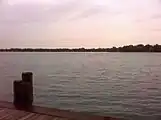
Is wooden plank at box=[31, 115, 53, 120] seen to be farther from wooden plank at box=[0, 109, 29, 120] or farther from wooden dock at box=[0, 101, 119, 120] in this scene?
Result: wooden plank at box=[0, 109, 29, 120]

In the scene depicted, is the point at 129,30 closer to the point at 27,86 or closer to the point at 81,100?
the point at 81,100

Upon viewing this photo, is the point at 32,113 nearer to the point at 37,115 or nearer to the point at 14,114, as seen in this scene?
the point at 37,115

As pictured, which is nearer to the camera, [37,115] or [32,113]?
[37,115]

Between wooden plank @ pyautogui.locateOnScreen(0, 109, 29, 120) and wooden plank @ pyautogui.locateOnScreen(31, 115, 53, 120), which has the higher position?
wooden plank @ pyautogui.locateOnScreen(0, 109, 29, 120)

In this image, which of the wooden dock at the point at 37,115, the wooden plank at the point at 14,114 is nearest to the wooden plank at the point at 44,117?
the wooden dock at the point at 37,115

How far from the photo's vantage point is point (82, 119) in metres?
5.11

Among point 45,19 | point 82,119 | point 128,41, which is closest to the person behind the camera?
point 82,119

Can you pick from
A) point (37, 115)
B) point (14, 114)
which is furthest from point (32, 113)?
point (14, 114)

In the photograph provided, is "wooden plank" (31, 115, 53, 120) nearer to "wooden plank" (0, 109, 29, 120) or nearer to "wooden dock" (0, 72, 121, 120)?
"wooden dock" (0, 72, 121, 120)

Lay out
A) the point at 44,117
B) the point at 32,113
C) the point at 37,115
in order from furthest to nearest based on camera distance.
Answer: the point at 32,113 < the point at 37,115 < the point at 44,117

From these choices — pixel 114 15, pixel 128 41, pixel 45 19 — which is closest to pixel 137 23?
pixel 114 15

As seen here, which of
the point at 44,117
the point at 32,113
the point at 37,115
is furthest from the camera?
the point at 32,113

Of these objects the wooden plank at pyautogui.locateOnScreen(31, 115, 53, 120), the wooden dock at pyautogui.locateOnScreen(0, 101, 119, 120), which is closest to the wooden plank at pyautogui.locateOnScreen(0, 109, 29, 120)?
the wooden dock at pyautogui.locateOnScreen(0, 101, 119, 120)

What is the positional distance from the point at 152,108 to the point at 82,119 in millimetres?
7387
